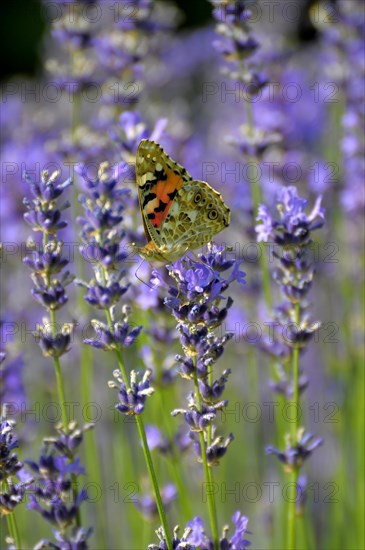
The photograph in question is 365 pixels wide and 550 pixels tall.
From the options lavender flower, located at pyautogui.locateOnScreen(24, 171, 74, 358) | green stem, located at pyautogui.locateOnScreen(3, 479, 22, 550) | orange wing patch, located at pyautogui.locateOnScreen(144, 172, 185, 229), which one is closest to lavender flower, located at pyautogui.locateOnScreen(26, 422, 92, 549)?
green stem, located at pyautogui.locateOnScreen(3, 479, 22, 550)

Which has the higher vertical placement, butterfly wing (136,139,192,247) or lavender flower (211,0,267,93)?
lavender flower (211,0,267,93)

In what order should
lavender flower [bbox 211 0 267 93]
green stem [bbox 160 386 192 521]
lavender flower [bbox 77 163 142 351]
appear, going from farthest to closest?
lavender flower [bbox 211 0 267 93], green stem [bbox 160 386 192 521], lavender flower [bbox 77 163 142 351]

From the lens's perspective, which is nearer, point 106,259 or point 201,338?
point 201,338

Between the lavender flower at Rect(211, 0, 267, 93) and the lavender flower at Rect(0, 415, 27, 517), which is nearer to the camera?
the lavender flower at Rect(0, 415, 27, 517)

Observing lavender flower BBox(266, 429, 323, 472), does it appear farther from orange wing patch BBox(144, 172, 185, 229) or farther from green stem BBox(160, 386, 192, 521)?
orange wing patch BBox(144, 172, 185, 229)

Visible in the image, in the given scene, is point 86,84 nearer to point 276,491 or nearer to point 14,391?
point 14,391

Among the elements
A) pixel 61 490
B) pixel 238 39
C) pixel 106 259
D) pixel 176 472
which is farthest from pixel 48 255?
pixel 238 39

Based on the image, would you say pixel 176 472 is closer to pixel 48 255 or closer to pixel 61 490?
pixel 61 490
